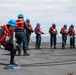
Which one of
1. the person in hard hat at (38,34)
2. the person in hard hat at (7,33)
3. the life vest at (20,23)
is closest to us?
the person in hard hat at (7,33)

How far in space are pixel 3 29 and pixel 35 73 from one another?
2.01 metres

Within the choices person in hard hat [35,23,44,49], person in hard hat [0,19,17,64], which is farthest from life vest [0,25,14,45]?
person in hard hat [35,23,44,49]

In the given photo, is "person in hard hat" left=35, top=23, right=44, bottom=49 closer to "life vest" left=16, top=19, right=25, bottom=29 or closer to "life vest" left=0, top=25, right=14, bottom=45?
"life vest" left=16, top=19, right=25, bottom=29

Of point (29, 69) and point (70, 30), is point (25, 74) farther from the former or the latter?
point (70, 30)

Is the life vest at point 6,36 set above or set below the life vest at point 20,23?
below

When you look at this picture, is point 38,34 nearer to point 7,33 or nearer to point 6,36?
point 6,36

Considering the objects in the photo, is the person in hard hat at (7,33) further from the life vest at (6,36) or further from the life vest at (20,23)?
the life vest at (20,23)

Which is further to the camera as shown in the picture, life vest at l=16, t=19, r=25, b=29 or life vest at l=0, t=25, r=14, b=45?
life vest at l=16, t=19, r=25, b=29

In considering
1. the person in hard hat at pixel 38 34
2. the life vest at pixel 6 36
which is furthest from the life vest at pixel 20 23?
the person in hard hat at pixel 38 34

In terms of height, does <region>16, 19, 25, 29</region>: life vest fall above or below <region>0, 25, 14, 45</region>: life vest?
above

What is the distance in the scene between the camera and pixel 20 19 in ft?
49.8

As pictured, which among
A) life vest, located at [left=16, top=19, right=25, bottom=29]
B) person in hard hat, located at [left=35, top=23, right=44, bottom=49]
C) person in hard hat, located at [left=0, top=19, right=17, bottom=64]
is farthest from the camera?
person in hard hat, located at [left=35, top=23, right=44, bottom=49]

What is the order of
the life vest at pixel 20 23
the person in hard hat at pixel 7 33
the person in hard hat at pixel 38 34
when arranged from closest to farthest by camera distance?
the person in hard hat at pixel 7 33
the life vest at pixel 20 23
the person in hard hat at pixel 38 34

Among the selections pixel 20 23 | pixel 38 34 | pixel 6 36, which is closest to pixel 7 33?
pixel 6 36
